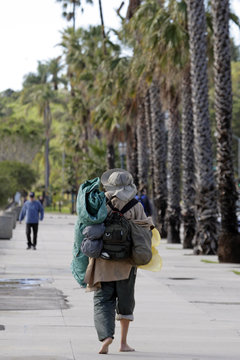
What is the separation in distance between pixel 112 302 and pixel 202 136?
1530cm

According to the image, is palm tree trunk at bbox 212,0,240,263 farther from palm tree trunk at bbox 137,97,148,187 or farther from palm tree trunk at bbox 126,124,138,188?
palm tree trunk at bbox 126,124,138,188

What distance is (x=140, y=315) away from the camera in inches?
415

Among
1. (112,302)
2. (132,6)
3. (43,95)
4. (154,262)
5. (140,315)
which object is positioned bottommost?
(140,315)

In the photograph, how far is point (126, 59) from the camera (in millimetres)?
40031

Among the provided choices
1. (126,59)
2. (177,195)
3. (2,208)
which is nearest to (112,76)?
(126,59)

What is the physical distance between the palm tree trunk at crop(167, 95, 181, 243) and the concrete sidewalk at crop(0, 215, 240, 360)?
38.3 ft

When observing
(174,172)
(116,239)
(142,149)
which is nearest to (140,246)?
(116,239)

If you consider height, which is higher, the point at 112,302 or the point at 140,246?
the point at 140,246

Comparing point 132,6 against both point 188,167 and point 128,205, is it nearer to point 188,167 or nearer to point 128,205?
point 188,167

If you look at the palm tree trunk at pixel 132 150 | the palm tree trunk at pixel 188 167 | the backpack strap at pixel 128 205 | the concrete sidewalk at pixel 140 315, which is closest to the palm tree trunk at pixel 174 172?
the palm tree trunk at pixel 188 167

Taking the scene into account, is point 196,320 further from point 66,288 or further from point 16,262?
point 16,262

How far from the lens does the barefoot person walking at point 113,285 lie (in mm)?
7562

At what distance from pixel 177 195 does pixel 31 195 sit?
8.80m

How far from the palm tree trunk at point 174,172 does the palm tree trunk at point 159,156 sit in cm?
260
